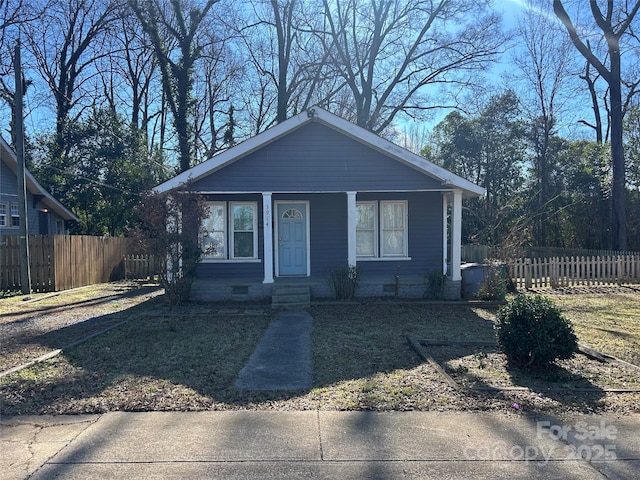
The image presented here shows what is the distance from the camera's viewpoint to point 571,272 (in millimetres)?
15375

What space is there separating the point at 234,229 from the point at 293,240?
1796 millimetres

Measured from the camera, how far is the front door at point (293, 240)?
13.6 m

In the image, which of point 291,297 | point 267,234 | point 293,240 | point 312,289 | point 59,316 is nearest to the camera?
point 59,316

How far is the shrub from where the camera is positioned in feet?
38.0

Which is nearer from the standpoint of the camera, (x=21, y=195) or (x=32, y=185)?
(x=21, y=195)

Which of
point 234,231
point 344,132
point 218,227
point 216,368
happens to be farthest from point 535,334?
point 218,227

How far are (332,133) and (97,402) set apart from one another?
9154mm

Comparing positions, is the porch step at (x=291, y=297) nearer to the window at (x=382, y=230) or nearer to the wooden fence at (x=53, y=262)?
the window at (x=382, y=230)

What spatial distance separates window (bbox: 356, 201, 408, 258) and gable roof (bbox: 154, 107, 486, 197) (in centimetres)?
205

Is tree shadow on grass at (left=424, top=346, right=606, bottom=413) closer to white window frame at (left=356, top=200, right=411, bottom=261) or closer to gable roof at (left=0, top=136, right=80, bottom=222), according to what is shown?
white window frame at (left=356, top=200, right=411, bottom=261)

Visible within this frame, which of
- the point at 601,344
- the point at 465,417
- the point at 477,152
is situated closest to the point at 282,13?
the point at 477,152

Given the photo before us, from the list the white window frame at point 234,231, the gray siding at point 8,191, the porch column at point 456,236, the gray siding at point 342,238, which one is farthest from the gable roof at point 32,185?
the porch column at point 456,236

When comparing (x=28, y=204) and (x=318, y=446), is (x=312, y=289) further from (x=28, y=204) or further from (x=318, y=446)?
(x=28, y=204)

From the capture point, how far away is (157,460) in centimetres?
349
